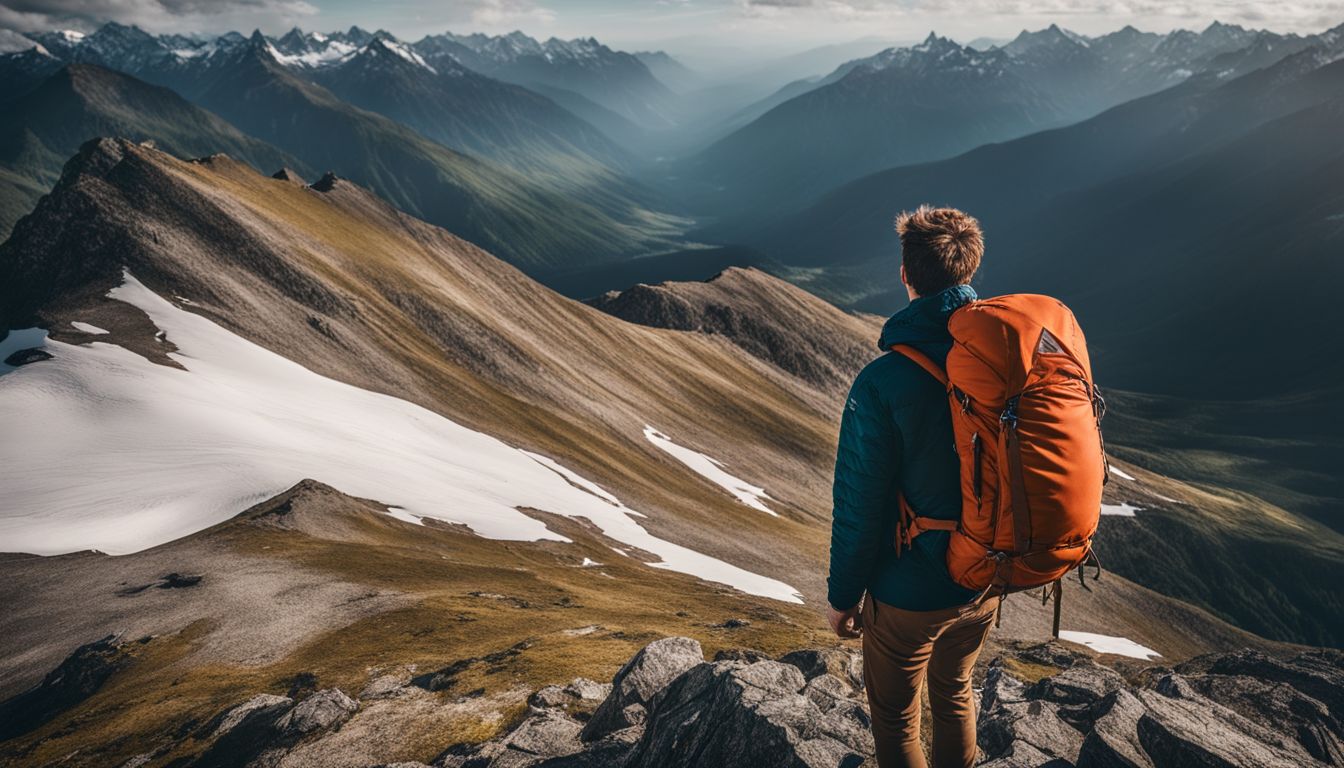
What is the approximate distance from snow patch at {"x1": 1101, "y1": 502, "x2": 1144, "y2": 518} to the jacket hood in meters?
148

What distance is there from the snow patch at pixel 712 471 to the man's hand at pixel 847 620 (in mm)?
75132

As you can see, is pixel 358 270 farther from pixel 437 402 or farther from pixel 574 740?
pixel 574 740

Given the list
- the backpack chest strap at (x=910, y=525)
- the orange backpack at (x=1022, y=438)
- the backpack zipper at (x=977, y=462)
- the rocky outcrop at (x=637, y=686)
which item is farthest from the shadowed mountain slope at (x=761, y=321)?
the backpack zipper at (x=977, y=462)

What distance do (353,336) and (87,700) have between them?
2355 inches

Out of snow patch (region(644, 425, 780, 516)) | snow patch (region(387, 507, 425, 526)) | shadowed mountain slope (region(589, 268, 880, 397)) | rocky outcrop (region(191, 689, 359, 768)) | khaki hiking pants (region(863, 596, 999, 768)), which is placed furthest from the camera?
shadowed mountain slope (region(589, 268, 880, 397))

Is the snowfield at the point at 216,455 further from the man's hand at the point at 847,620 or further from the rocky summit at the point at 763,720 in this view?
the man's hand at the point at 847,620

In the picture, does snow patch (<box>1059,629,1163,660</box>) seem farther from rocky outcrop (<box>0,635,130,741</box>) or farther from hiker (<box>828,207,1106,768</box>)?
rocky outcrop (<box>0,635,130,741</box>)

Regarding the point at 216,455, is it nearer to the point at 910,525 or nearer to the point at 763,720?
the point at 763,720

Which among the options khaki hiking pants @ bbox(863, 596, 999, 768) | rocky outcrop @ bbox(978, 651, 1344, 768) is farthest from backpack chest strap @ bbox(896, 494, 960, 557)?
rocky outcrop @ bbox(978, 651, 1344, 768)

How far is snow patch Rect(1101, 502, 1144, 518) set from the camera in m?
135

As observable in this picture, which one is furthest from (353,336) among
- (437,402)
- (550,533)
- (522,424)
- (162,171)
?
(550,533)

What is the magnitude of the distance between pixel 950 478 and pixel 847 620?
92.1 inches

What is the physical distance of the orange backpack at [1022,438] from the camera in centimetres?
702

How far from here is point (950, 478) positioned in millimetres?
7977
